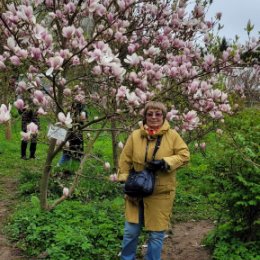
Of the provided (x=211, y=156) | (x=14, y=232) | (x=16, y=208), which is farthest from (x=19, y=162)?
(x=211, y=156)

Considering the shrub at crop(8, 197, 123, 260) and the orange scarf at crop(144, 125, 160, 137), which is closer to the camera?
the orange scarf at crop(144, 125, 160, 137)

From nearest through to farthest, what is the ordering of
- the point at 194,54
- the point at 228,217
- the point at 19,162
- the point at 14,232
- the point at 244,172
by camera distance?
1. the point at 244,172
2. the point at 228,217
3. the point at 14,232
4. the point at 194,54
5. the point at 19,162

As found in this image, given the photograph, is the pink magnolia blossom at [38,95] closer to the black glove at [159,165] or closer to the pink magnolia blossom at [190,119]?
the black glove at [159,165]

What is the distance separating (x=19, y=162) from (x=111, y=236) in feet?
18.2

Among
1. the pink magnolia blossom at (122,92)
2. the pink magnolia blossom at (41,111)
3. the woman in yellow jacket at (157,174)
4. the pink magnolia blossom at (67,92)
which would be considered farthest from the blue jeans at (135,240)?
the pink magnolia blossom at (67,92)

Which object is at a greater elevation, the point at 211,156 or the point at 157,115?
the point at 157,115

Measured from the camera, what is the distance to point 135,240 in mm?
4348

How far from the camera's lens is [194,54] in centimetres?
615

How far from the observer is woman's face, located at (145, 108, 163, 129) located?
4.16 metres

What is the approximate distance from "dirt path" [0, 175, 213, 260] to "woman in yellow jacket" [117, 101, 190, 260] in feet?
3.25

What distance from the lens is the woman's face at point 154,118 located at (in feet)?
13.6

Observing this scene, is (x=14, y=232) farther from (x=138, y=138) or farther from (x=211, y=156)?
(x=211, y=156)

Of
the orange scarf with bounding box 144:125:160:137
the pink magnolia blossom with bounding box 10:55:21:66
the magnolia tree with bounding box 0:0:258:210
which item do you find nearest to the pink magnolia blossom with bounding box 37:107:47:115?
the magnolia tree with bounding box 0:0:258:210

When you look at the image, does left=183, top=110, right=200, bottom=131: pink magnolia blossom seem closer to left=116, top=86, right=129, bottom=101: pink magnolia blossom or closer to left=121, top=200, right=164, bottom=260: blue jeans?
left=116, top=86, right=129, bottom=101: pink magnolia blossom
